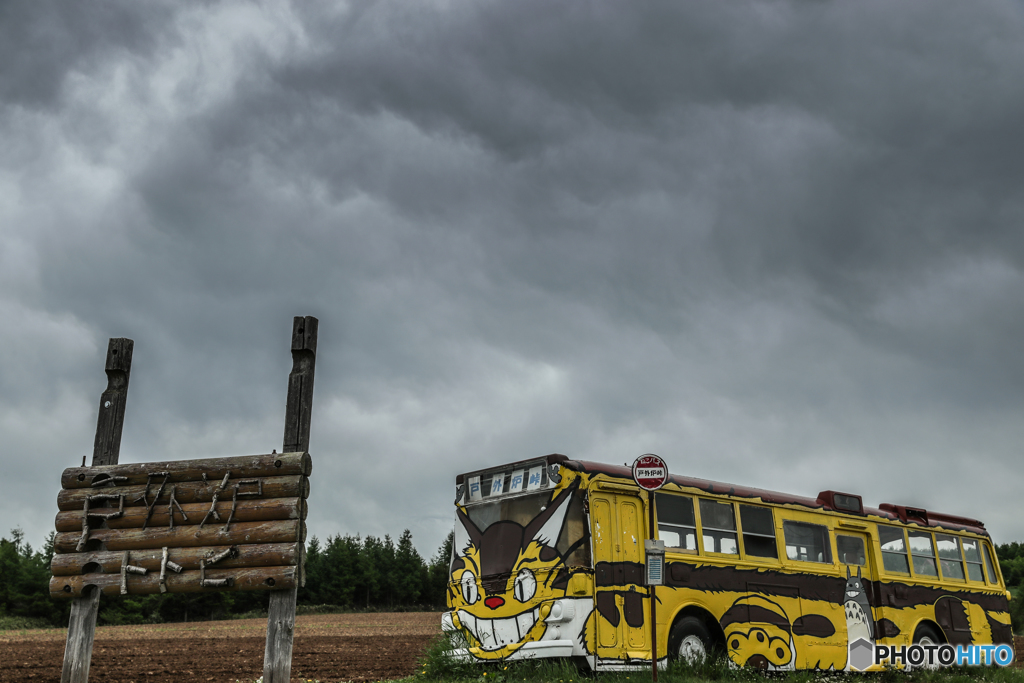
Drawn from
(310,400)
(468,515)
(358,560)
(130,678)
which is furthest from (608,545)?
(358,560)

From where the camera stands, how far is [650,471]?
10.3 metres

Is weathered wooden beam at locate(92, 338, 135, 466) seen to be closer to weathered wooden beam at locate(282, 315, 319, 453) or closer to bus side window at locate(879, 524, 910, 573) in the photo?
weathered wooden beam at locate(282, 315, 319, 453)

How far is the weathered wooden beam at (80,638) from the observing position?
29.4 feet

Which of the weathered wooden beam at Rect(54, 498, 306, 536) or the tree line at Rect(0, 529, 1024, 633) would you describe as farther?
the tree line at Rect(0, 529, 1024, 633)

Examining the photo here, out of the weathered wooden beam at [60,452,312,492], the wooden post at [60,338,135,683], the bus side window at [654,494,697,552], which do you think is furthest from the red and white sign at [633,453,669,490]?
the wooden post at [60,338,135,683]

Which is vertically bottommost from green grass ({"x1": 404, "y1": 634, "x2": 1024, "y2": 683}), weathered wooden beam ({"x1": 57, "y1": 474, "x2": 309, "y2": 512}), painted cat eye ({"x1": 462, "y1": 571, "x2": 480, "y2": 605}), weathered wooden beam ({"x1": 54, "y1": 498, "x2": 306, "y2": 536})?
green grass ({"x1": 404, "y1": 634, "x2": 1024, "y2": 683})

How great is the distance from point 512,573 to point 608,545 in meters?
1.43

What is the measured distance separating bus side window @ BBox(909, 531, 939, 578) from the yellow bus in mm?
54

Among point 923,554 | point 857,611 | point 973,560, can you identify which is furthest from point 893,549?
point 973,560

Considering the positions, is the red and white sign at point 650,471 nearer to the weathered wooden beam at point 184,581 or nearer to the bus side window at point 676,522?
the bus side window at point 676,522

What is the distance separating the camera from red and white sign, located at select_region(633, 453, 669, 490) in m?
10.3

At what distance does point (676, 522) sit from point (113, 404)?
745 cm

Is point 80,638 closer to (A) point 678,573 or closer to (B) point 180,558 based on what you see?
(B) point 180,558

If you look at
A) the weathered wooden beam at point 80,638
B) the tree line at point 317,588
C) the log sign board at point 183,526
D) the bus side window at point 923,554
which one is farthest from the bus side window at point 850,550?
the tree line at point 317,588
